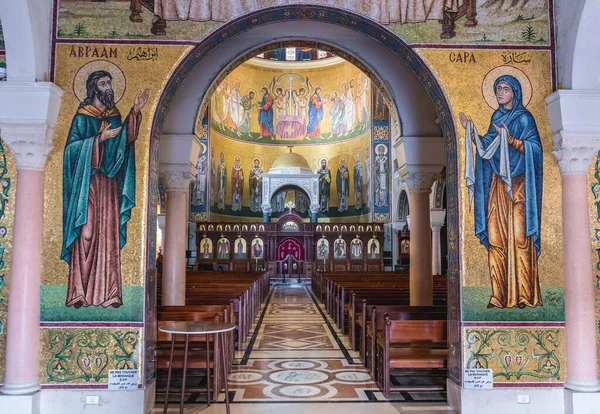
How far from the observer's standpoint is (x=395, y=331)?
6387 millimetres

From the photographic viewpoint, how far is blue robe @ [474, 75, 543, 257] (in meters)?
5.83

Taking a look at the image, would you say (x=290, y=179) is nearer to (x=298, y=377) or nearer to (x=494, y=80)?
(x=298, y=377)

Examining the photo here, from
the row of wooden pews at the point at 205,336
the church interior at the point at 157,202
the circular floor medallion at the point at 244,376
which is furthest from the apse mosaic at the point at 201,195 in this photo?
the church interior at the point at 157,202

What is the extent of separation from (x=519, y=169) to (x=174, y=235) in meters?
5.98

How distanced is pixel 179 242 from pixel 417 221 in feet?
13.9

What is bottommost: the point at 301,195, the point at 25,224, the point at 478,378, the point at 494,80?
the point at 478,378

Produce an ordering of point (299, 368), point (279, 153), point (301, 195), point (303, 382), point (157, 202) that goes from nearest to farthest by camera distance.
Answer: point (157, 202), point (303, 382), point (299, 368), point (279, 153), point (301, 195)

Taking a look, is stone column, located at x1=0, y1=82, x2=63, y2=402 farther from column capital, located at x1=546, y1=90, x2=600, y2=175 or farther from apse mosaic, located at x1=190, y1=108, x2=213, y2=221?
apse mosaic, located at x1=190, y1=108, x2=213, y2=221

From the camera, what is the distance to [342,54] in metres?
8.45

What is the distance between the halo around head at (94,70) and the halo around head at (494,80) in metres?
4.00

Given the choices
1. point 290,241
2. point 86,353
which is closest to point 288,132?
point 290,241

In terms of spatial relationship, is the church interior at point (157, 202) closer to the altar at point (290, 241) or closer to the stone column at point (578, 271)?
the stone column at point (578, 271)

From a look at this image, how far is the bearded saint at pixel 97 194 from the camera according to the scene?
5684 millimetres

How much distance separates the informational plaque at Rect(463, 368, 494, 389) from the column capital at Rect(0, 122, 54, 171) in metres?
5.04
